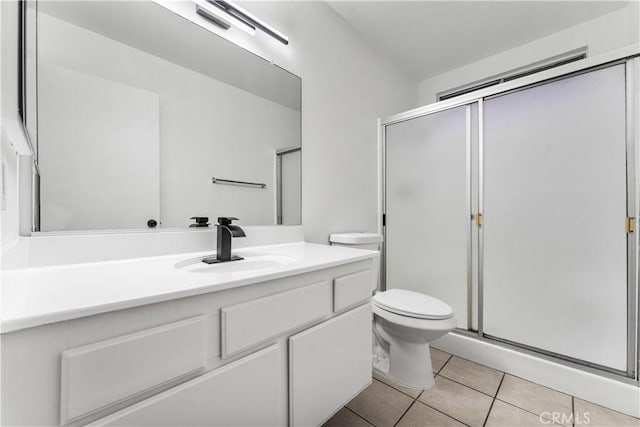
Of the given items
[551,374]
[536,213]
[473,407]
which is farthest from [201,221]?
[551,374]

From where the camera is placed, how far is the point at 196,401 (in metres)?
0.63

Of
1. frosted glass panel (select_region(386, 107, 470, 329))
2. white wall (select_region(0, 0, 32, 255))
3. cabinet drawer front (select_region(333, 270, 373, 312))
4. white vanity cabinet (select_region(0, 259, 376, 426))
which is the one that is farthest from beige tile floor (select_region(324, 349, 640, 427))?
white wall (select_region(0, 0, 32, 255))

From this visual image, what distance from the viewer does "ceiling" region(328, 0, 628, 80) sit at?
1.82 m

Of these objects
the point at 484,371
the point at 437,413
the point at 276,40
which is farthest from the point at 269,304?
the point at 484,371

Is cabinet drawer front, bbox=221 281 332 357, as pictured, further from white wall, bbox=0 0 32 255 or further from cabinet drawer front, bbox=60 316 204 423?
white wall, bbox=0 0 32 255

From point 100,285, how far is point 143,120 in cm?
70

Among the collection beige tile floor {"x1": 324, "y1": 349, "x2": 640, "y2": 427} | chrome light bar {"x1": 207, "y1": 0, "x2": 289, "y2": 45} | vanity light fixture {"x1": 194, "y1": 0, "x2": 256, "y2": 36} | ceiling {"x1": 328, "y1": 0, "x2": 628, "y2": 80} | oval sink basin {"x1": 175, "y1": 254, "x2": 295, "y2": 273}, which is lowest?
beige tile floor {"x1": 324, "y1": 349, "x2": 640, "y2": 427}

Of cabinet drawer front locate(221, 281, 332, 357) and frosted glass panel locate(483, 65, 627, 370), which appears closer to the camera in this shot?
cabinet drawer front locate(221, 281, 332, 357)

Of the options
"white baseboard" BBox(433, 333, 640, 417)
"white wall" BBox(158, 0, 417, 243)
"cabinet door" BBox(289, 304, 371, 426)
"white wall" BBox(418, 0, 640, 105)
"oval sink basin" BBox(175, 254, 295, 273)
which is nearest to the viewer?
"cabinet door" BBox(289, 304, 371, 426)

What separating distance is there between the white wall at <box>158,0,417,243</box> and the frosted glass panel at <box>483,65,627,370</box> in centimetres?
87

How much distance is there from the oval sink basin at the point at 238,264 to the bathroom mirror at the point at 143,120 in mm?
220

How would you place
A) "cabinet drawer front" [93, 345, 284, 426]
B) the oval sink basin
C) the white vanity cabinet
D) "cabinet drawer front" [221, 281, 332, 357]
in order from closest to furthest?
the white vanity cabinet
"cabinet drawer front" [93, 345, 284, 426]
"cabinet drawer front" [221, 281, 332, 357]
the oval sink basin

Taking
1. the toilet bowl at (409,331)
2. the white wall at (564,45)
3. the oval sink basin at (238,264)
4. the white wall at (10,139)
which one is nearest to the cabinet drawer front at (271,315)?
the oval sink basin at (238,264)

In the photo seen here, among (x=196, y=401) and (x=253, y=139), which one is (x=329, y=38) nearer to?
(x=253, y=139)
